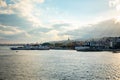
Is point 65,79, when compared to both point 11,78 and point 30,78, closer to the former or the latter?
point 30,78

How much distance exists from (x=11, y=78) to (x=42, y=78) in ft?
19.3

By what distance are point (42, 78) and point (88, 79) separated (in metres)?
8.57

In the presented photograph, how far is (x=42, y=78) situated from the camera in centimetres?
4247

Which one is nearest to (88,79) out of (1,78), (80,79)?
(80,79)

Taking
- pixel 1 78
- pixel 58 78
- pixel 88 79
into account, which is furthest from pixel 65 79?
pixel 1 78

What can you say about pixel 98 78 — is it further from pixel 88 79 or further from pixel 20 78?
pixel 20 78

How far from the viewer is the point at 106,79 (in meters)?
42.2

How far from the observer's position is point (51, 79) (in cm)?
4141

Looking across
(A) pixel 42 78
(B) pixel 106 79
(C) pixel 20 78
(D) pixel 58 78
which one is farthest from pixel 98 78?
(C) pixel 20 78

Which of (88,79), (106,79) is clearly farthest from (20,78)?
(106,79)

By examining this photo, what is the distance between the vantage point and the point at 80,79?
41969 mm

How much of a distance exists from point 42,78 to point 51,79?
2.02 meters

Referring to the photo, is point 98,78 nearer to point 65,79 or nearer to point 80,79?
point 80,79

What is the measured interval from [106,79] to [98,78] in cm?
177
